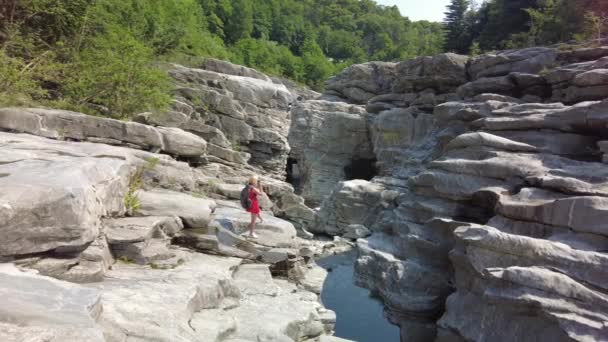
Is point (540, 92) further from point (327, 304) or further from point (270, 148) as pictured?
point (327, 304)

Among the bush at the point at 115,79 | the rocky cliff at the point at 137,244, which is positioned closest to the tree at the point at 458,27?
the rocky cliff at the point at 137,244

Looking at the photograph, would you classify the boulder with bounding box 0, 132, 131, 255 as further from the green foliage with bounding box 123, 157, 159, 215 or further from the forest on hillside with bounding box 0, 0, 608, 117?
the forest on hillside with bounding box 0, 0, 608, 117

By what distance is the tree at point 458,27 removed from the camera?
46.1 metres

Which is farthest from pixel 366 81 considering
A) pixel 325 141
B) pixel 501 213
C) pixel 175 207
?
pixel 175 207

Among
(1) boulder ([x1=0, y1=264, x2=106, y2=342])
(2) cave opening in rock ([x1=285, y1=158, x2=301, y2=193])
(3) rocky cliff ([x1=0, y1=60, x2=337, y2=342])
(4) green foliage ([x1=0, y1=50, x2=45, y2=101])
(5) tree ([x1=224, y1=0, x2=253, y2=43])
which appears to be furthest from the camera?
(5) tree ([x1=224, y1=0, x2=253, y2=43])

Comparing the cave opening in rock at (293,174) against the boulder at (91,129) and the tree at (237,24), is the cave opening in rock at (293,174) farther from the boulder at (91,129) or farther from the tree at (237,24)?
the tree at (237,24)

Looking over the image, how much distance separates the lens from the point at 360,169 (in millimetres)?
36625

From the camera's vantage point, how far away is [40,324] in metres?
3.82

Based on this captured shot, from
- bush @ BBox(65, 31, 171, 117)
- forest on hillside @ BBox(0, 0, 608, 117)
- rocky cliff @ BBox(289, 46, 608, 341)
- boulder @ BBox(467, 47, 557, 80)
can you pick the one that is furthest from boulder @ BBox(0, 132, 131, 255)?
boulder @ BBox(467, 47, 557, 80)

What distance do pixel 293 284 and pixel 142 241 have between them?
3930 millimetres

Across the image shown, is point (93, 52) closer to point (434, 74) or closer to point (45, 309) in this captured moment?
point (45, 309)

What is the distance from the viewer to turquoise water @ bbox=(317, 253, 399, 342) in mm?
13055

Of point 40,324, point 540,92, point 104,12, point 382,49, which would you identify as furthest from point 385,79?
point 382,49

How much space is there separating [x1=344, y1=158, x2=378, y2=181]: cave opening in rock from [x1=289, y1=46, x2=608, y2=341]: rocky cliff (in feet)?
29.7
